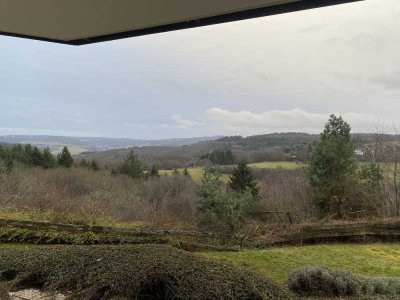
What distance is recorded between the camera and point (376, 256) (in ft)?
22.5

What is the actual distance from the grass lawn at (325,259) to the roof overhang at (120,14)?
3.59 meters

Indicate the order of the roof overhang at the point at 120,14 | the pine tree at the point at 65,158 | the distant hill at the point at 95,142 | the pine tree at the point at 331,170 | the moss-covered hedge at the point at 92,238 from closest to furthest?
the roof overhang at the point at 120,14, the moss-covered hedge at the point at 92,238, the pine tree at the point at 331,170, the distant hill at the point at 95,142, the pine tree at the point at 65,158

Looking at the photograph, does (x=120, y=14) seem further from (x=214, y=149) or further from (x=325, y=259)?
(x=214, y=149)

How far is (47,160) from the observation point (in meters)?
29.7

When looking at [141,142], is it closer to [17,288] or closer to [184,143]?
[184,143]

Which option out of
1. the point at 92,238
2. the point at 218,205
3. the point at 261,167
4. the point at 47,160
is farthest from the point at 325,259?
the point at 47,160

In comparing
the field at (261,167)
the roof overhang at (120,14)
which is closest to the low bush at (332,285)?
the roof overhang at (120,14)

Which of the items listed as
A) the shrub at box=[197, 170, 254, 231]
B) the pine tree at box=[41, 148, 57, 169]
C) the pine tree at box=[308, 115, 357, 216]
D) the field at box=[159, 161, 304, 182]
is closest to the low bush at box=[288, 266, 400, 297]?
the shrub at box=[197, 170, 254, 231]

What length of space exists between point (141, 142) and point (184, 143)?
5.02m

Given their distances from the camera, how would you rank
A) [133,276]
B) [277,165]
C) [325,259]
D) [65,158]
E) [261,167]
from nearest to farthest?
[133,276]
[325,259]
[277,165]
[261,167]
[65,158]

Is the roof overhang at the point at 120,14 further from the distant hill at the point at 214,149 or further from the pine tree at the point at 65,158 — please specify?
the pine tree at the point at 65,158

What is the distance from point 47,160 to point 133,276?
95.2 ft

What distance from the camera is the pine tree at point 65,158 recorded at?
30263 millimetres

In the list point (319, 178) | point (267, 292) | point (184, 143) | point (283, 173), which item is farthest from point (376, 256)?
point (184, 143)
